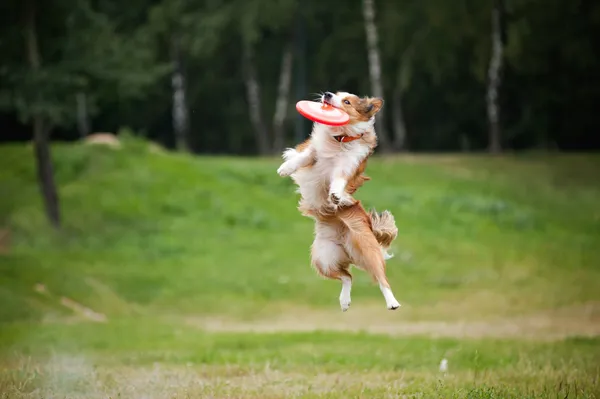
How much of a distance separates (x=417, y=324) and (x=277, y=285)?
425cm

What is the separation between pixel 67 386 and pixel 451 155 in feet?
103

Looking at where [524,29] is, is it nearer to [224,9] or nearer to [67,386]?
[224,9]

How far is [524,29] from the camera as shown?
4050cm

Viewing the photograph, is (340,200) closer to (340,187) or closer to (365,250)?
(340,187)

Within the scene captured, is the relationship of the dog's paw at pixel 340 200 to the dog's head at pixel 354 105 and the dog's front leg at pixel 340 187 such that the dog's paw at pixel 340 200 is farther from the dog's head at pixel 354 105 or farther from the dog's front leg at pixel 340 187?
the dog's head at pixel 354 105

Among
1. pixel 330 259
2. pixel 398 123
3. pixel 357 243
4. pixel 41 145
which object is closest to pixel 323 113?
pixel 357 243

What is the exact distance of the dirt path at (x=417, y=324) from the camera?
19672 mm

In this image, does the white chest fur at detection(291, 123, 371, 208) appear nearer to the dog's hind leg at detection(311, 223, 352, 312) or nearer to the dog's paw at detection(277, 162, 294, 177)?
the dog's paw at detection(277, 162, 294, 177)

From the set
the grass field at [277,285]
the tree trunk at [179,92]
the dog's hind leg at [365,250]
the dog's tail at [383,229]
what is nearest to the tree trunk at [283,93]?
the tree trunk at [179,92]

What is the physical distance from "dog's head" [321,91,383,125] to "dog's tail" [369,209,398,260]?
84 centimetres

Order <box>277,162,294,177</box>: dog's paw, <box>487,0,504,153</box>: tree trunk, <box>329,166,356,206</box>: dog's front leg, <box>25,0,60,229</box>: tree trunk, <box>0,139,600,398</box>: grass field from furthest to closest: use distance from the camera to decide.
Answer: <box>487,0,504,153</box>: tree trunk, <box>25,0,60,229</box>: tree trunk, <box>0,139,600,398</box>: grass field, <box>277,162,294,177</box>: dog's paw, <box>329,166,356,206</box>: dog's front leg

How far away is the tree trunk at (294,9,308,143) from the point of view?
46.0 meters

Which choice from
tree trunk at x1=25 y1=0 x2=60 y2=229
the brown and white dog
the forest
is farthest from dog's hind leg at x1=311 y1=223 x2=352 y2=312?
the forest

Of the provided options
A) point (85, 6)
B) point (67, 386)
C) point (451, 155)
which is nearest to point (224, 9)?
point (451, 155)
